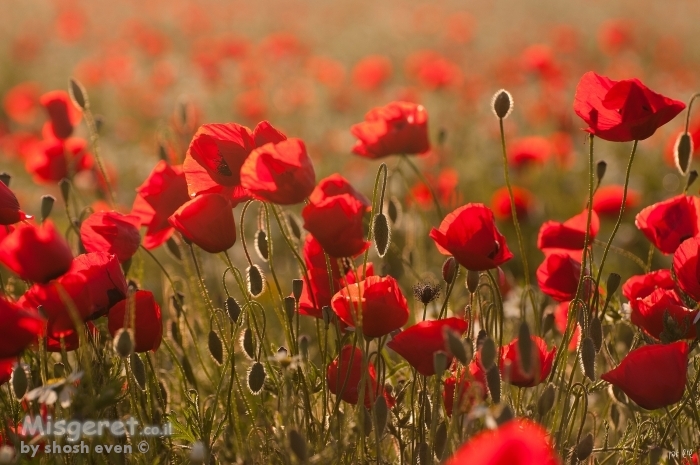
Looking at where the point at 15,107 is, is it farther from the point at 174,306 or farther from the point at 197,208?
the point at 197,208

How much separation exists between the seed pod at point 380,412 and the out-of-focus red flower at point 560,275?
612mm

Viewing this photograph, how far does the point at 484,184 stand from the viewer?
19.7 ft

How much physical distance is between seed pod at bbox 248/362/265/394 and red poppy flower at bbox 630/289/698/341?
83 cm

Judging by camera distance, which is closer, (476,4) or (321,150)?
(321,150)

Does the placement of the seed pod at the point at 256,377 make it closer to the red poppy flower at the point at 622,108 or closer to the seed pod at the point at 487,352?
the seed pod at the point at 487,352

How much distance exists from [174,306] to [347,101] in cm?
584

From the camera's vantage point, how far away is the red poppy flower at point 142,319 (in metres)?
1.99

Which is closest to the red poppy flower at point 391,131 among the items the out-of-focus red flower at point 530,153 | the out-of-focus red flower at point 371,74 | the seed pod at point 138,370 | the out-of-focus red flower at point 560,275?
the out-of-focus red flower at point 560,275

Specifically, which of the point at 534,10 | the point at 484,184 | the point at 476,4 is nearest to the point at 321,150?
the point at 484,184

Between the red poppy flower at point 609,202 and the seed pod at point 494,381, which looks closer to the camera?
the seed pod at point 494,381

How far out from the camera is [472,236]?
78.0 inches

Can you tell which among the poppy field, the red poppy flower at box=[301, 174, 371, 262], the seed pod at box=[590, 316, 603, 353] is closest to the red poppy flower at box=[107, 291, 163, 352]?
the poppy field

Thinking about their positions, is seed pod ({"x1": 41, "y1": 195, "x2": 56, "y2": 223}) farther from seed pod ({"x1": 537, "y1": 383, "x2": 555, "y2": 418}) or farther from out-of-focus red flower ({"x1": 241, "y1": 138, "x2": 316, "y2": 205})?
seed pod ({"x1": 537, "y1": 383, "x2": 555, "y2": 418})

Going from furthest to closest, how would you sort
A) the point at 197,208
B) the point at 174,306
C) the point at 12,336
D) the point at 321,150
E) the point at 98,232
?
the point at 321,150
the point at 174,306
the point at 98,232
the point at 197,208
the point at 12,336
